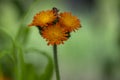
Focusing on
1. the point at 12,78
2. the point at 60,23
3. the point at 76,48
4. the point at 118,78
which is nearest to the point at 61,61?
the point at 76,48

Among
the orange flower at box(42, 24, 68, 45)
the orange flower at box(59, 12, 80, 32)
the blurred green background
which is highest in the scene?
the blurred green background

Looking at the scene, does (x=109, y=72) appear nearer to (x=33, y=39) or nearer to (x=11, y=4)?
(x=33, y=39)

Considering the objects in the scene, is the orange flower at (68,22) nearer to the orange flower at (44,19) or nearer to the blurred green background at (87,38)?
the orange flower at (44,19)

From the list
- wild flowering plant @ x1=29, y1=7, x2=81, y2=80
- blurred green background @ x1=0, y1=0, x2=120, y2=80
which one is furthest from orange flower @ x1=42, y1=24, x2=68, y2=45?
blurred green background @ x1=0, y1=0, x2=120, y2=80

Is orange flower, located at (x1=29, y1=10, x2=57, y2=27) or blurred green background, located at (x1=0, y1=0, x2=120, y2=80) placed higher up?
blurred green background, located at (x1=0, y1=0, x2=120, y2=80)

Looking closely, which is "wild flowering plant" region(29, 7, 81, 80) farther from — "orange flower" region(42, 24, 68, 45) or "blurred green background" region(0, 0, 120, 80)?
"blurred green background" region(0, 0, 120, 80)

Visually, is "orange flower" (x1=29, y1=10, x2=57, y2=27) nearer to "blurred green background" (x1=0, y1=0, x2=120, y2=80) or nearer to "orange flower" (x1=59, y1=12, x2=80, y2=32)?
"orange flower" (x1=59, y1=12, x2=80, y2=32)

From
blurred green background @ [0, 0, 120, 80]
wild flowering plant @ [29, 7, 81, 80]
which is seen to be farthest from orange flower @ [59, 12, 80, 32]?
blurred green background @ [0, 0, 120, 80]

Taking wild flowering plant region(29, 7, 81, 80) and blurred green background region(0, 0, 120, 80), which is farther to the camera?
blurred green background region(0, 0, 120, 80)
